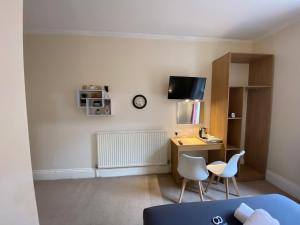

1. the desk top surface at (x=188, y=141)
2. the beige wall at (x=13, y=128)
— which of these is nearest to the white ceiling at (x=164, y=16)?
the beige wall at (x=13, y=128)

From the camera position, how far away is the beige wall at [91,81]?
116 inches

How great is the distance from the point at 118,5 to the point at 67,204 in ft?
8.75

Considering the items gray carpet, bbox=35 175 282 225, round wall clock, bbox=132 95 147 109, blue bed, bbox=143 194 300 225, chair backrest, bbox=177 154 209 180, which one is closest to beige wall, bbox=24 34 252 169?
round wall clock, bbox=132 95 147 109

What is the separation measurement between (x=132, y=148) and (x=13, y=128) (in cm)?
236

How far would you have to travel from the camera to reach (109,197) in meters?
2.53

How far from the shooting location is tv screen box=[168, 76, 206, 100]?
3.03m

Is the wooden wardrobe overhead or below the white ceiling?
below

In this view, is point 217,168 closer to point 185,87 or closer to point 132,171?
point 185,87

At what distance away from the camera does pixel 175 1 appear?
6.62 feet

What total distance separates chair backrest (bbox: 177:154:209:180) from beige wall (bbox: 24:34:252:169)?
107 cm

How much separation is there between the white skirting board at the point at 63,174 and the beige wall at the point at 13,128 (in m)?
2.25

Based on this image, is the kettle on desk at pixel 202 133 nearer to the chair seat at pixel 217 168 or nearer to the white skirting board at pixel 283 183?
the chair seat at pixel 217 168

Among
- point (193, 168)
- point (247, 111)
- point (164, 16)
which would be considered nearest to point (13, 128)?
point (193, 168)

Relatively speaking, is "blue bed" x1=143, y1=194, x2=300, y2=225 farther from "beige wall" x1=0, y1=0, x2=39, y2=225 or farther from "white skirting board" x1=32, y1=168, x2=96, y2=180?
"white skirting board" x1=32, y1=168, x2=96, y2=180
